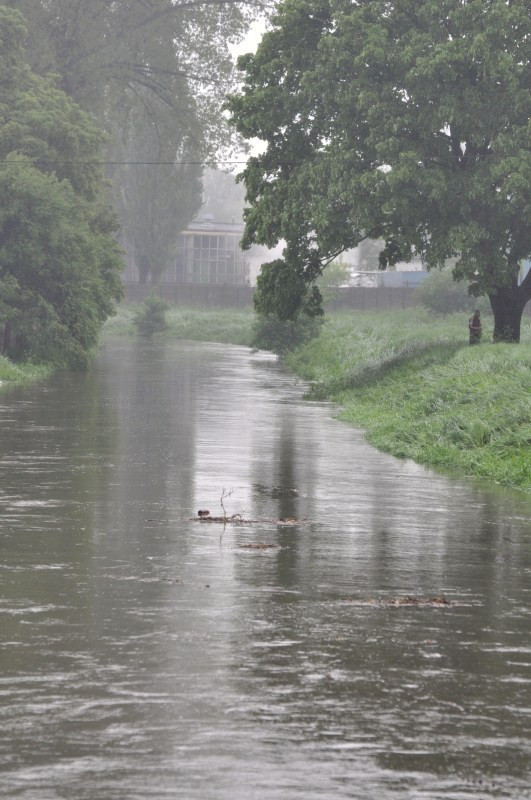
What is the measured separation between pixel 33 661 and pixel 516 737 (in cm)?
285

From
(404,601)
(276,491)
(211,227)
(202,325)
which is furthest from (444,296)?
(404,601)

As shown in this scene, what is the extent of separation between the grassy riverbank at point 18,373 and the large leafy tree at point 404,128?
24.1 ft

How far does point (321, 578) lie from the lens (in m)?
11.1

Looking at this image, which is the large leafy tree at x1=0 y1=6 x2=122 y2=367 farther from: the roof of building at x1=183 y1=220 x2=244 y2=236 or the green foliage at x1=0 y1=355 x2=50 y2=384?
the roof of building at x1=183 y1=220 x2=244 y2=236

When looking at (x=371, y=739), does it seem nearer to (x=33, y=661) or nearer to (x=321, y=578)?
(x=33, y=661)

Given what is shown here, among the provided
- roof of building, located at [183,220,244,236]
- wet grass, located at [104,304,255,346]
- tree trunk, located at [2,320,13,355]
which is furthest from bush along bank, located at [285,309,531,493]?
roof of building, located at [183,220,244,236]

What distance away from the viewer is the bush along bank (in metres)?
20.0

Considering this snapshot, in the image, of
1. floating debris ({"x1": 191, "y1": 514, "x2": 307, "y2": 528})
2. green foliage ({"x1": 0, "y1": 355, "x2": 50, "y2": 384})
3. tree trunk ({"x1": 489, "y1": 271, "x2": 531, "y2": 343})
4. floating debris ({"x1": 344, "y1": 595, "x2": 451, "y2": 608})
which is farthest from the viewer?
tree trunk ({"x1": 489, "y1": 271, "x2": 531, "y2": 343})

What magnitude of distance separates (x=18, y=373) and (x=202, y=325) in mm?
47754

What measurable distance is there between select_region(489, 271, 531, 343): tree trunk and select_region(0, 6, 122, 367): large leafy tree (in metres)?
12.4

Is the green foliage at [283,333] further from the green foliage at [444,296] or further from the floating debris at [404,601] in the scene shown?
the floating debris at [404,601]

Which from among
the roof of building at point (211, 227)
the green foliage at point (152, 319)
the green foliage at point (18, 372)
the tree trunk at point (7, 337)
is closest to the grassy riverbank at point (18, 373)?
the green foliage at point (18, 372)

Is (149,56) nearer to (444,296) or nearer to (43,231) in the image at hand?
(444,296)

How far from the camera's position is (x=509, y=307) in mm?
37688
